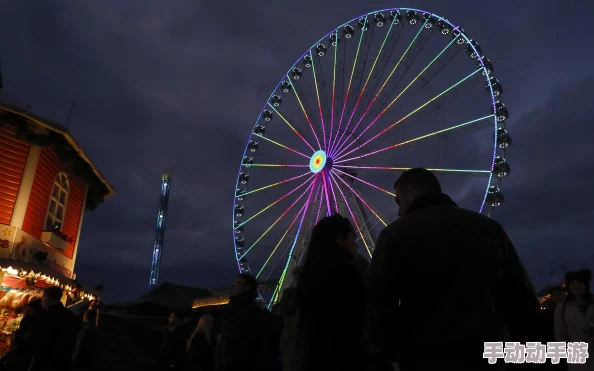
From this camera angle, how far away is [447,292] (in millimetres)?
1687

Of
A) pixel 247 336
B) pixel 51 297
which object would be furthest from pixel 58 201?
pixel 247 336

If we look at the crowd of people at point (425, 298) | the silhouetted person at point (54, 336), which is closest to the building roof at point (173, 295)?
the silhouetted person at point (54, 336)

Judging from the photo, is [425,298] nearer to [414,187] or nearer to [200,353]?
[414,187]

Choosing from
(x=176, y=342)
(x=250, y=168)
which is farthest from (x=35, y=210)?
(x=250, y=168)

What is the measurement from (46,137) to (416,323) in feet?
41.4

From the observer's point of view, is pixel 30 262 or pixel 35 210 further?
pixel 35 210

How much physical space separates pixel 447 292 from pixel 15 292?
11.7 m

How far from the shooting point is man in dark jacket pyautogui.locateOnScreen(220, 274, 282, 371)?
3512mm

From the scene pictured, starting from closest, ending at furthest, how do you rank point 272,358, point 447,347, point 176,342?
point 447,347 → point 272,358 → point 176,342

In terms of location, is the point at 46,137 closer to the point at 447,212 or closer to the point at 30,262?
the point at 30,262

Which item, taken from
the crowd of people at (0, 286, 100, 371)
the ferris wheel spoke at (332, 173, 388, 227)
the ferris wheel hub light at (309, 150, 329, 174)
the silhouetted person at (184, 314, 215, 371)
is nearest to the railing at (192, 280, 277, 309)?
the ferris wheel hub light at (309, 150, 329, 174)

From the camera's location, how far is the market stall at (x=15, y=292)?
9.77 m

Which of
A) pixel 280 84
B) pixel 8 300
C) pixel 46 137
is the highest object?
pixel 280 84

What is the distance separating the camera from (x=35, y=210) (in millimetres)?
11781
